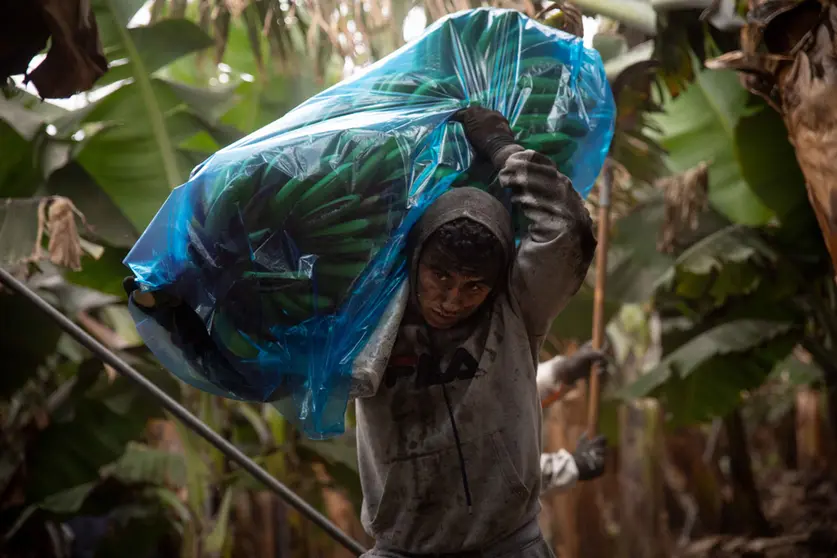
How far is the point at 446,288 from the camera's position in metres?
1.35

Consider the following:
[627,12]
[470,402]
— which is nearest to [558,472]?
[470,402]

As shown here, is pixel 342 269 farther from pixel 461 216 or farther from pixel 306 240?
pixel 461 216

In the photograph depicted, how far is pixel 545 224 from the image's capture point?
1344mm

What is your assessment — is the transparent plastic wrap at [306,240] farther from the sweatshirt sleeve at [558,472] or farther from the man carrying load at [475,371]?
the sweatshirt sleeve at [558,472]

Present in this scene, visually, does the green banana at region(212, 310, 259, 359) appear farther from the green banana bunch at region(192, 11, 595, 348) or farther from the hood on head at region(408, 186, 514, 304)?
the hood on head at region(408, 186, 514, 304)

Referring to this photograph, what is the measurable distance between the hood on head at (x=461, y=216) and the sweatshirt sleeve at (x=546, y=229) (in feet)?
0.09

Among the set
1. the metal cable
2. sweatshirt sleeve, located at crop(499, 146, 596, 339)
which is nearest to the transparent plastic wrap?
sweatshirt sleeve, located at crop(499, 146, 596, 339)

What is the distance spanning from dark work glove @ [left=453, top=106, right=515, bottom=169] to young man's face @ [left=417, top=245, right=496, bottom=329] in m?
0.16

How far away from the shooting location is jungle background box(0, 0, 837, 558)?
7.04 ft

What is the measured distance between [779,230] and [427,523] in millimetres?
2296

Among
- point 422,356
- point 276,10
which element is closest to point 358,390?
point 422,356

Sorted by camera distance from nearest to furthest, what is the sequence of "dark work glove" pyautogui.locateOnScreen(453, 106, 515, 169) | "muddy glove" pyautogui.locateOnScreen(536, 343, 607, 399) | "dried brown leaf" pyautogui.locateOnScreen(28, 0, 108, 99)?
1. "dark work glove" pyautogui.locateOnScreen(453, 106, 515, 169)
2. "dried brown leaf" pyautogui.locateOnScreen(28, 0, 108, 99)
3. "muddy glove" pyautogui.locateOnScreen(536, 343, 607, 399)

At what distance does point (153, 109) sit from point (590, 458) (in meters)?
1.58

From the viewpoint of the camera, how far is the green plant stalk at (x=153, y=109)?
271 cm
